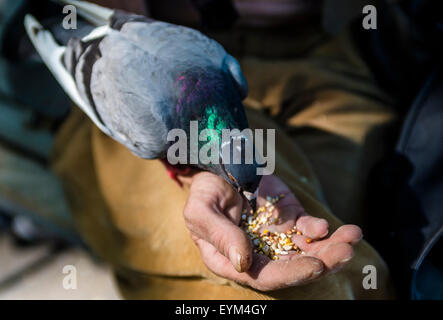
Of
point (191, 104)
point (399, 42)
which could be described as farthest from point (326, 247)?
point (399, 42)

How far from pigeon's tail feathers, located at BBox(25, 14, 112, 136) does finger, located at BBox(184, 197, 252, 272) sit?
609 millimetres

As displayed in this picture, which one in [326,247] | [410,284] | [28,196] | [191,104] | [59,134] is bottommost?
[28,196]

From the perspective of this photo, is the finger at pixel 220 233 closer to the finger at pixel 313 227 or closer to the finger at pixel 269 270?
the finger at pixel 269 270

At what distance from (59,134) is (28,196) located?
47 centimetres

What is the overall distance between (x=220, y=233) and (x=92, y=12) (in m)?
1.17

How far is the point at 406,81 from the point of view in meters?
2.04

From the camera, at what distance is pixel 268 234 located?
4.05 feet

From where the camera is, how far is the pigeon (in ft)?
4.35

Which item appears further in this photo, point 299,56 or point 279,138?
point 299,56

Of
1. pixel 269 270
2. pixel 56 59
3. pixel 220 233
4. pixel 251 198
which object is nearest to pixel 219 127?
pixel 251 198

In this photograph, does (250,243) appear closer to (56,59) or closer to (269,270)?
(269,270)

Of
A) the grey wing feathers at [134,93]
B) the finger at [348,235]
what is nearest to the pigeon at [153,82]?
the grey wing feathers at [134,93]

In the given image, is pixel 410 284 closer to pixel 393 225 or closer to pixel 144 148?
pixel 393 225

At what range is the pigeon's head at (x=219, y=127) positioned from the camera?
1.15 m
